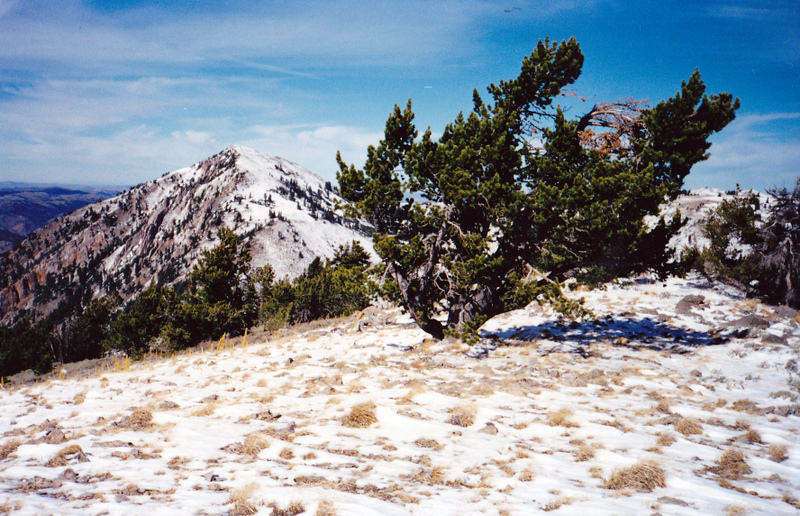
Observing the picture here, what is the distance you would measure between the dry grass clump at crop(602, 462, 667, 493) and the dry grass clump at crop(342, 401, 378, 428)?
15.1 ft

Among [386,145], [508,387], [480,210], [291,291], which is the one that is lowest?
[291,291]

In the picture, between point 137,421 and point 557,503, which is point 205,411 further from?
point 557,503

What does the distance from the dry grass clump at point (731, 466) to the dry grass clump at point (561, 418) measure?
2.36 m

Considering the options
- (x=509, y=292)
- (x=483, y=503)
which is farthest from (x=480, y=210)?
(x=483, y=503)

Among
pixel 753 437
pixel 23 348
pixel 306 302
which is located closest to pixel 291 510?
pixel 753 437

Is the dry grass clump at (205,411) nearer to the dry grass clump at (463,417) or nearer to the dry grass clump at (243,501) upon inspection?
the dry grass clump at (243,501)

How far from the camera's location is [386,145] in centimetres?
1600

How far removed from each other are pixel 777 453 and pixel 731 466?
107cm

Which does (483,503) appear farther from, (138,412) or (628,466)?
(138,412)

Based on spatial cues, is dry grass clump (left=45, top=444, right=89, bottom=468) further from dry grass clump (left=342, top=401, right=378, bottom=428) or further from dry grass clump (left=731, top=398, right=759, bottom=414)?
dry grass clump (left=731, top=398, right=759, bottom=414)

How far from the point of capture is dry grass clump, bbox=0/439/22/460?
700 cm

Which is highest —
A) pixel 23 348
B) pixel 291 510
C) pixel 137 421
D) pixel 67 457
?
pixel 291 510

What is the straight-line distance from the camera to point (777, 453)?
6.77 meters

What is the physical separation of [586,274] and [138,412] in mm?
13674
